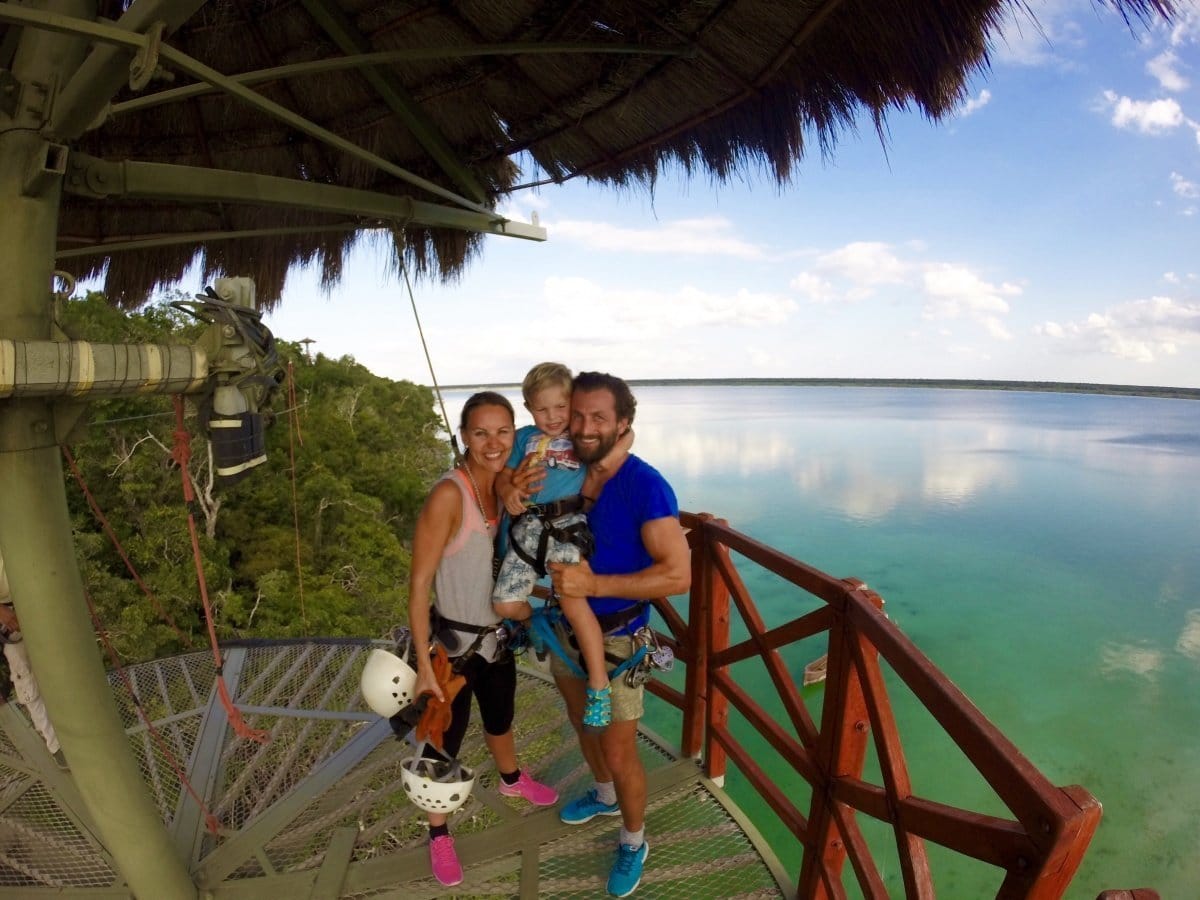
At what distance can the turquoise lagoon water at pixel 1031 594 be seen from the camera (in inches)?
517

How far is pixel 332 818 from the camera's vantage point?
2.83m

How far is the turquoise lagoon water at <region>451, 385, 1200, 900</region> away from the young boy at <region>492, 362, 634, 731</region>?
259cm

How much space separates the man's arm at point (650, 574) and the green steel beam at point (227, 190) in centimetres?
175

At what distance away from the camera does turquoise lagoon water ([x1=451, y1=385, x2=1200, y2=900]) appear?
43.1 ft

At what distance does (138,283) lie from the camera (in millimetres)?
3891

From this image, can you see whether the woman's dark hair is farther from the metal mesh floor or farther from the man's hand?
the metal mesh floor

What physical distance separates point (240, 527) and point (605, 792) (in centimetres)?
1809

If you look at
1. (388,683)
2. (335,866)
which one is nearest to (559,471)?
(388,683)

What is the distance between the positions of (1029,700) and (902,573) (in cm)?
982

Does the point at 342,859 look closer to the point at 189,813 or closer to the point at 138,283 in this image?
the point at 189,813

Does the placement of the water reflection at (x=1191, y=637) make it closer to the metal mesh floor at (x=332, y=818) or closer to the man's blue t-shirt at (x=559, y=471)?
the metal mesh floor at (x=332, y=818)

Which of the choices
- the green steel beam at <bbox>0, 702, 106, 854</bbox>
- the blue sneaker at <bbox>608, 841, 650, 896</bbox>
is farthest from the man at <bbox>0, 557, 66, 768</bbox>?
the blue sneaker at <bbox>608, 841, 650, 896</bbox>

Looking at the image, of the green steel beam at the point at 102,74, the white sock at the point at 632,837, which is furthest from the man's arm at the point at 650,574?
the green steel beam at the point at 102,74

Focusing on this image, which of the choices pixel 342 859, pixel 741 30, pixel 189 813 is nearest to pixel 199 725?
pixel 189 813
